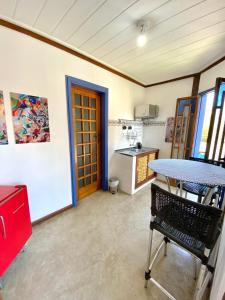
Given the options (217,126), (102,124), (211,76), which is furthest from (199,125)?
(102,124)

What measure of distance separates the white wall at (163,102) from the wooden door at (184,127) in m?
0.17

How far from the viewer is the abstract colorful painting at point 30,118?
1.59 m

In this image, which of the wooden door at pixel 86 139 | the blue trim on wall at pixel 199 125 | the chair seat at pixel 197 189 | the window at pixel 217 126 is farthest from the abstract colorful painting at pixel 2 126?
the blue trim on wall at pixel 199 125

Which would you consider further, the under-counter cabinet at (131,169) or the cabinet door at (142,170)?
the cabinet door at (142,170)

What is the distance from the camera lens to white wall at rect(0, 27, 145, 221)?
1528 millimetres

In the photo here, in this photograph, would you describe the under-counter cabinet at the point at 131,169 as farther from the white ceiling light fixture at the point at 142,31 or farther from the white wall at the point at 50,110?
the white ceiling light fixture at the point at 142,31

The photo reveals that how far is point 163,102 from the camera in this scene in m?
3.34

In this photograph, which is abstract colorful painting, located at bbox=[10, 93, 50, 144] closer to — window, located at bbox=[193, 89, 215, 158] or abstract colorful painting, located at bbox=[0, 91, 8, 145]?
abstract colorful painting, located at bbox=[0, 91, 8, 145]

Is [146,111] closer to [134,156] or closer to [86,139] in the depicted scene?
[134,156]

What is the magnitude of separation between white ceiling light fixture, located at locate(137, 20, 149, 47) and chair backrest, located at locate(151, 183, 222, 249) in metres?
1.68

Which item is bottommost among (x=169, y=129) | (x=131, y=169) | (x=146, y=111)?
(x=131, y=169)

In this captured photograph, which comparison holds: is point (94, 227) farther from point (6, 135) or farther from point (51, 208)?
point (6, 135)

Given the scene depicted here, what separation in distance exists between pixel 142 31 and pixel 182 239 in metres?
2.07

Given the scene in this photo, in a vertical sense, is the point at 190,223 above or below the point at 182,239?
above
